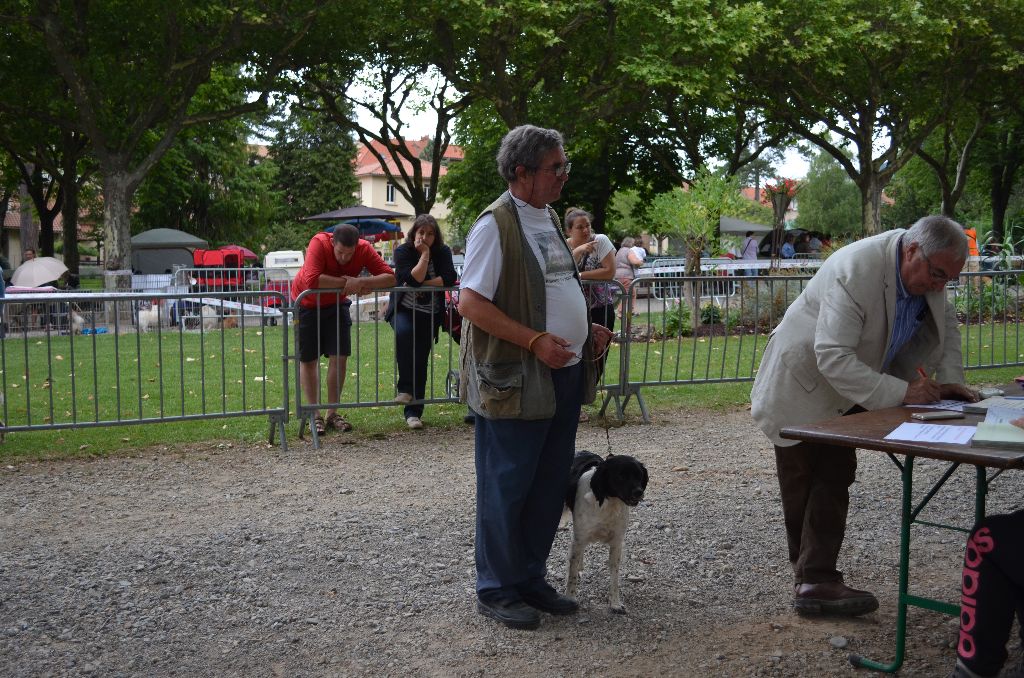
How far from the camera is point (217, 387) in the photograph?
11.3 m

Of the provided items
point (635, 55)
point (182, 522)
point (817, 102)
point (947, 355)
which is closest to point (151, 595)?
point (182, 522)

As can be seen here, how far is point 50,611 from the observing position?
4.74 meters

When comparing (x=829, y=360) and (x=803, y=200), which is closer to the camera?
(x=829, y=360)

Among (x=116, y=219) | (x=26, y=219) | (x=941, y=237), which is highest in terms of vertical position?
(x=26, y=219)

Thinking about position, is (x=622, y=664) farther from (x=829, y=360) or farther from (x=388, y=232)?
(x=388, y=232)

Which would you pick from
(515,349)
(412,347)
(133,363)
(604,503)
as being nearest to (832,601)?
(604,503)

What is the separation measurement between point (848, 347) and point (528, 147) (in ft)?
4.95

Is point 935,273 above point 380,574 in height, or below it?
above

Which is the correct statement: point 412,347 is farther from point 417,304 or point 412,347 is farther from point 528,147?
point 528,147

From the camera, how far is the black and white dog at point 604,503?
4.59 m

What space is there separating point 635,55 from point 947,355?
22638 millimetres

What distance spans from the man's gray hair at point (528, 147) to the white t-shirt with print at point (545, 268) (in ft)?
0.59

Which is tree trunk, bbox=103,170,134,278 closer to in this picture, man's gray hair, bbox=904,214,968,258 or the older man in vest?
the older man in vest

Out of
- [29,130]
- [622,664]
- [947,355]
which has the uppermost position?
[29,130]
